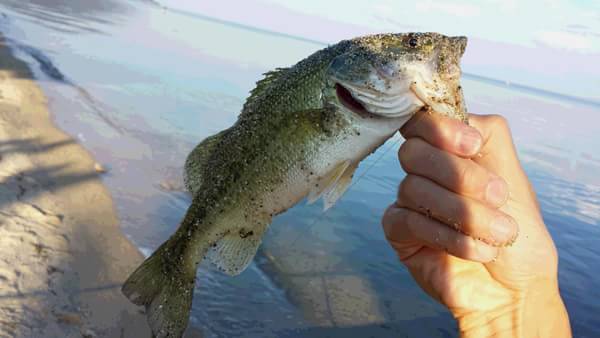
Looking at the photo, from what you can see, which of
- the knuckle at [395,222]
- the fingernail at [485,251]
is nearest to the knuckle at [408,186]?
the knuckle at [395,222]

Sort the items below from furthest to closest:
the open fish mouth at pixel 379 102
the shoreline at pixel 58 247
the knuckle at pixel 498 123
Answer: the shoreline at pixel 58 247 < the knuckle at pixel 498 123 < the open fish mouth at pixel 379 102

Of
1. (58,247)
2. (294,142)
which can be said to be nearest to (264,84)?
(294,142)

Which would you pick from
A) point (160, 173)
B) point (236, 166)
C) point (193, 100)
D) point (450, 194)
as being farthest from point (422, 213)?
point (193, 100)

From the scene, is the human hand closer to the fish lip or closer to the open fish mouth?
the open fish mouth

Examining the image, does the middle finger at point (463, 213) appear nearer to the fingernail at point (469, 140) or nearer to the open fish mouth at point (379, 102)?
the fingernail at point (469, 140)

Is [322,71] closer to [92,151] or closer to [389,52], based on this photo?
[389,52]

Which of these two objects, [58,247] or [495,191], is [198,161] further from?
[58,247]

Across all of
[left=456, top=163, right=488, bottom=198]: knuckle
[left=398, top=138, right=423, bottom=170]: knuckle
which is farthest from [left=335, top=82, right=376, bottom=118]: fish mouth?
[left=456, top=163, right=488, bottom=198]: knuckle
